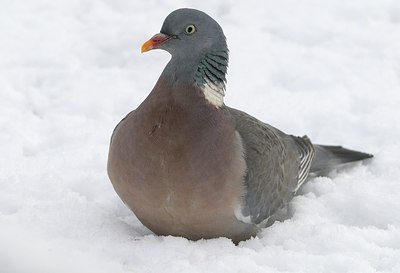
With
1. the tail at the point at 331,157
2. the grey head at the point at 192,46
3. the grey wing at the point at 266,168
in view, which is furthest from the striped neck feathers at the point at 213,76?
the tail at the point at 331,157

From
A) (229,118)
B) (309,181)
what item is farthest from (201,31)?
(309,181)

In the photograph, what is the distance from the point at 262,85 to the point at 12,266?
3.09 meters

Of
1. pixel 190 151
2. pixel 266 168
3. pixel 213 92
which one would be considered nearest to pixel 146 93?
pixel 266 168

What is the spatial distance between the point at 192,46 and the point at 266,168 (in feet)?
2.58

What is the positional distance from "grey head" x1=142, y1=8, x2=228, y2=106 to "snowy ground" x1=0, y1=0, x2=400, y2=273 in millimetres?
807

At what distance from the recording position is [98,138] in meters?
5.40

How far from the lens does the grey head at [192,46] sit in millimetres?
4051

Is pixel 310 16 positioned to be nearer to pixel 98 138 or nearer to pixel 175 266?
pixel 98 138

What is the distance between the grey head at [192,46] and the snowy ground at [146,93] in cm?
81

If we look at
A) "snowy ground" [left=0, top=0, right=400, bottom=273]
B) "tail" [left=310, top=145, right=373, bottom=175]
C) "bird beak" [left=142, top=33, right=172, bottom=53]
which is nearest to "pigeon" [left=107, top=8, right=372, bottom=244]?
"bird beak" [left=142, top=33, right=172, bottom=53]

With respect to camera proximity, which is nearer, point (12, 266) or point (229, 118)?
point (12, 266)

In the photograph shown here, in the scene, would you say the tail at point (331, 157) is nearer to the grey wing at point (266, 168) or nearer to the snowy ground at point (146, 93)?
the snowy ground at point (146, 93)

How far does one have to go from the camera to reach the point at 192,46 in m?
4.06

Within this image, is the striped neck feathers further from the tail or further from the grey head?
the tail
